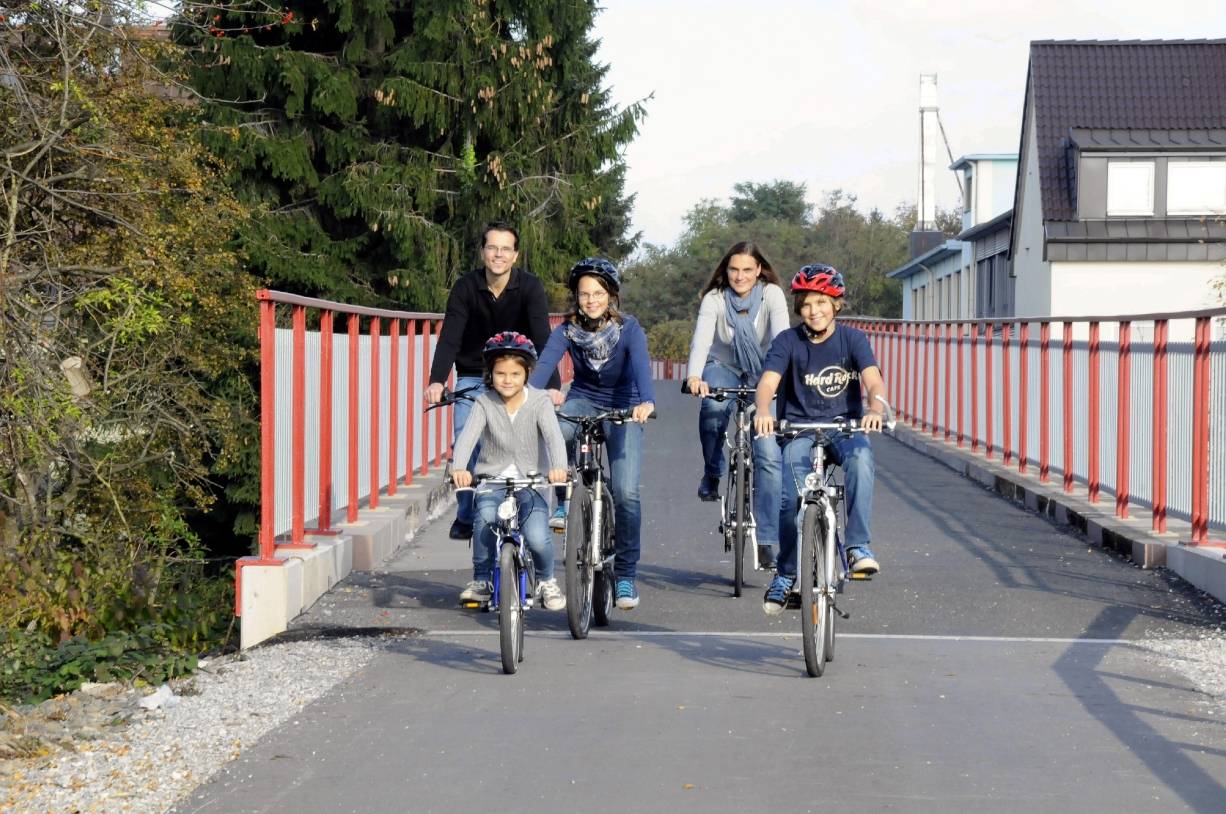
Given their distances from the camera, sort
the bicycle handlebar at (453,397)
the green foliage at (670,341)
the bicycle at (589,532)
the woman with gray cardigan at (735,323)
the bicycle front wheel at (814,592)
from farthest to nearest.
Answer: the green foliage at (670,341), the woman with gray cardigan at (735,323), the bicycle handlebar at (453,397), the bicycle at (589,532), the bicycle front wheel at (814,592)

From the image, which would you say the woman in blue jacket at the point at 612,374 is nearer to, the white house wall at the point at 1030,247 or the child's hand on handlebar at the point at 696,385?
the child's hand on handlebar at the point at 696,385

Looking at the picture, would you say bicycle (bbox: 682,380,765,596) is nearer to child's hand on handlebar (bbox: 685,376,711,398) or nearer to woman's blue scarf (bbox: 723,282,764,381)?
child's hand on handlebar (bbox: 685,376,711,398)

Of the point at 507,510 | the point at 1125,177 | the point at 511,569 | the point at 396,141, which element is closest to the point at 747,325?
the point at 507,510

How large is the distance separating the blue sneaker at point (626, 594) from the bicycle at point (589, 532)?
40 millimetres

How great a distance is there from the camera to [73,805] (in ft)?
17.1

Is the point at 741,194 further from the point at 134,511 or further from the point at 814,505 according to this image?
the point at 814,505

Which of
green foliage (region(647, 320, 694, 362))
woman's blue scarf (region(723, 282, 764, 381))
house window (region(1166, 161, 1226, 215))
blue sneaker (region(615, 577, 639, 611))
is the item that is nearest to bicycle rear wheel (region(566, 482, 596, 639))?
blue sneaker (region(615, 577, 639, 611))

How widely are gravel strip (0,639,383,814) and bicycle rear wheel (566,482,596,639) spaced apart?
0.86m

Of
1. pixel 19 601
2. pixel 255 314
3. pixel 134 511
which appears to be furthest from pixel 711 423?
pixel 255 314

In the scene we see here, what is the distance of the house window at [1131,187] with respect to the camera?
3988 centimetres

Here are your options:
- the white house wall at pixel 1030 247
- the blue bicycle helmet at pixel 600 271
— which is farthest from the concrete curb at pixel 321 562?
the white house wall at pixel 1030 247

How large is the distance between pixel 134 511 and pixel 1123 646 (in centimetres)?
1582

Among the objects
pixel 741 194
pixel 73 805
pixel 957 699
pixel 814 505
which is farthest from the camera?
pixel 741 194

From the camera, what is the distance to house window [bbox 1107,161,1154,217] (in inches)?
1570
